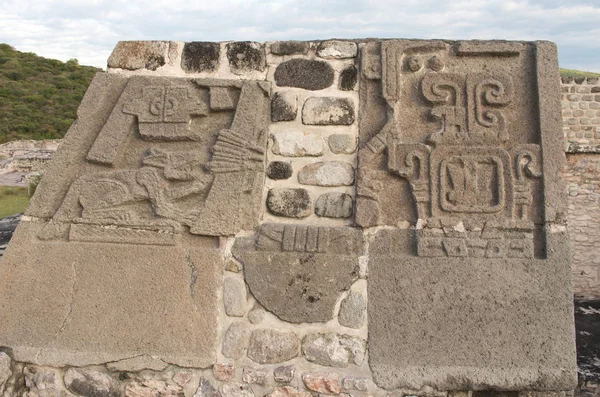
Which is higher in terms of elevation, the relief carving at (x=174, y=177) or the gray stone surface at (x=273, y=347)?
the relief carving at (x=174, y=177)

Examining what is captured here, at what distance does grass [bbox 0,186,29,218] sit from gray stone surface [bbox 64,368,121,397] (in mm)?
8989

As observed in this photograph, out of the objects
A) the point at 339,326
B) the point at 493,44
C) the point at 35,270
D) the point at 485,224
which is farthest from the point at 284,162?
the point at 35,270

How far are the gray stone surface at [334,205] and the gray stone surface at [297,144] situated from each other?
24 centimetres

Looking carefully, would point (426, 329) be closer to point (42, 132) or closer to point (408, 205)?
point (408, 205)

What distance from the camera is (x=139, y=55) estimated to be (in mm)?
2705

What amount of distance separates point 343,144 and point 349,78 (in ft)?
1.20

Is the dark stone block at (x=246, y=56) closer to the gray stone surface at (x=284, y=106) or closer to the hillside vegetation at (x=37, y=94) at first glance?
the gray stone surface at (x=284, y=106)

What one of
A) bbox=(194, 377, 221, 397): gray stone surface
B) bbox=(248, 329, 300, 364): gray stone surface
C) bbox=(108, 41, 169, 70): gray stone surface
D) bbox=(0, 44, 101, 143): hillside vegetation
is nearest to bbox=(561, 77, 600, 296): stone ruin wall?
bbox=(248, 329, 300, 364): gray stone surface

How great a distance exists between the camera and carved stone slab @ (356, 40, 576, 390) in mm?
2293

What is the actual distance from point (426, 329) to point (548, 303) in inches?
23.2

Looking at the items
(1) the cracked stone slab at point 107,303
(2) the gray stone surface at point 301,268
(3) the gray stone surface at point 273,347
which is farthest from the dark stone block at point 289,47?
(3) the gray stone surface at point 273,347

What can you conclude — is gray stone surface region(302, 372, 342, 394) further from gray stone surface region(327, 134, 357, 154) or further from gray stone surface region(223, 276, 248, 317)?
gray stone surface region(327, 134, 357, 154)

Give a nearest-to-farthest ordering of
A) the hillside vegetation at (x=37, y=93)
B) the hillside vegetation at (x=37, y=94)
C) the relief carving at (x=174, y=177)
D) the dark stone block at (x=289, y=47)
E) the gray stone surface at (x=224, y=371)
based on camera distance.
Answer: the gray stone surface at (x=224, y=371) < the relief carving at (x=174, y=177) < the dark stone block at (x=289, y=47) < the hillside vegetation at (x=37, y=93) < the hillside vegetation at (x=37, y=94)

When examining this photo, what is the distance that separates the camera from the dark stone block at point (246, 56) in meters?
2.64
